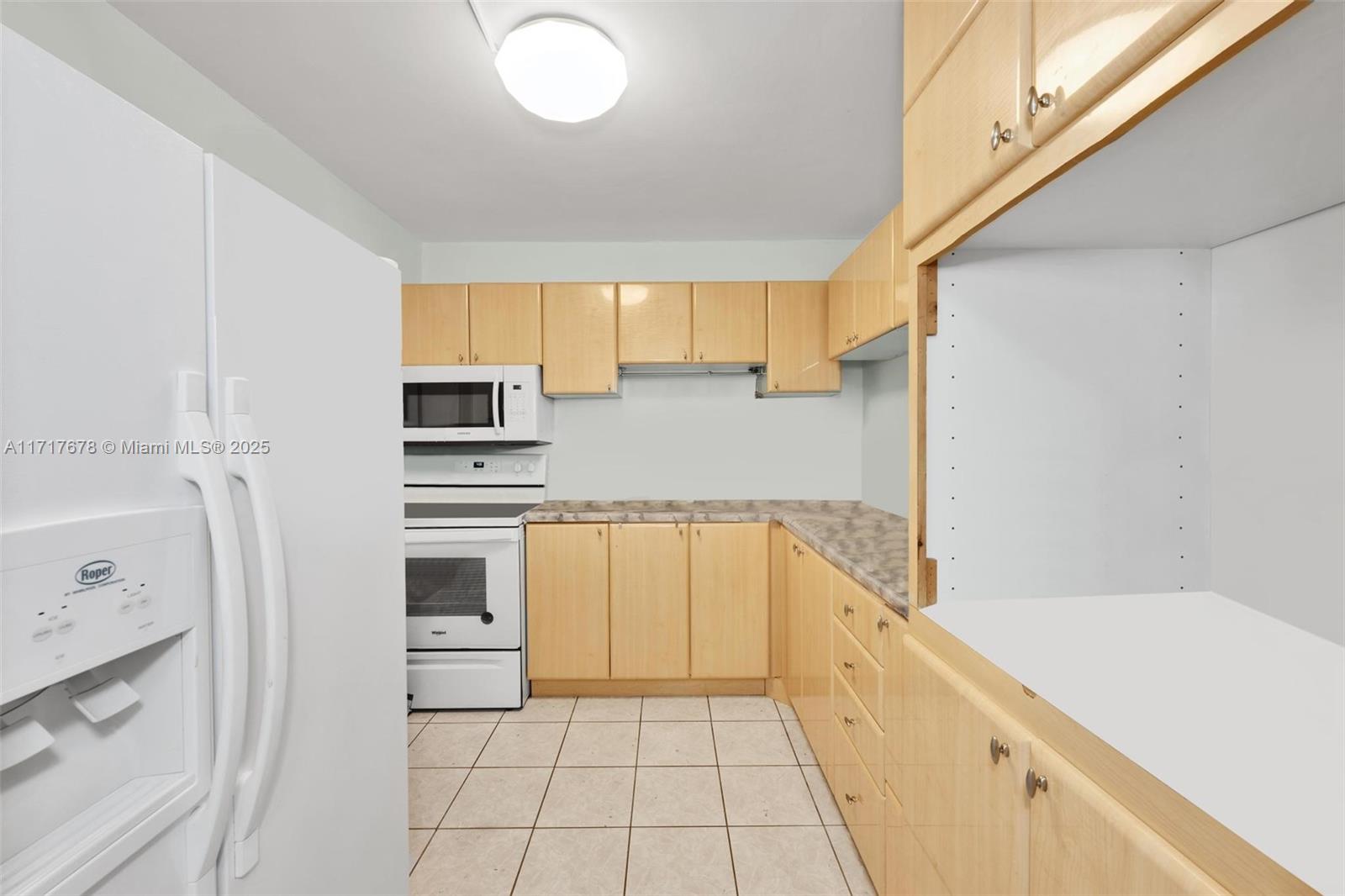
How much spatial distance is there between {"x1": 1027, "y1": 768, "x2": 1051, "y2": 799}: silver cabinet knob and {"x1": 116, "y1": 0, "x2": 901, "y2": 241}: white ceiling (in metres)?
1.75

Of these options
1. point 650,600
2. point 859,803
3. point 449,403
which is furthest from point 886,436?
point 449,403

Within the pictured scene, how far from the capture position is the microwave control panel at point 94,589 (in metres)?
0.52

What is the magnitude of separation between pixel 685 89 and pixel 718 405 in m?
1.71

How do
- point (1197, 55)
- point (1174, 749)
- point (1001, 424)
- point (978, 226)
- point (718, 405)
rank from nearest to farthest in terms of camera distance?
point (1197, 55) → point (1174, 749) → point (978, 226) → point (1001, 424) → point (718, 405)

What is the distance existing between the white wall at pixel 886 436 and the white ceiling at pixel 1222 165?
1.63 m

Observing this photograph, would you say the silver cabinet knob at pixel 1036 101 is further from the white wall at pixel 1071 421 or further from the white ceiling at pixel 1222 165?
the white wall at pixel 1071 421

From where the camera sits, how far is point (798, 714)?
2371 mm

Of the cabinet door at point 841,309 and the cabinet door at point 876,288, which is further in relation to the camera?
the cabinet door at point 841,309

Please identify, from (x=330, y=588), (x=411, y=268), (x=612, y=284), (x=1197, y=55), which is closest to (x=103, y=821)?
(x=330, y=588)

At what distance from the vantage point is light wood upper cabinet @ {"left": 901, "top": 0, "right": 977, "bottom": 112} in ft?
3.04

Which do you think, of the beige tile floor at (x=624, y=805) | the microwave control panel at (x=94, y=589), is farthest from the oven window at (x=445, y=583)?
the microwave control panel at (x=94, y=589)

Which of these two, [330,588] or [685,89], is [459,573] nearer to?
[330,588]

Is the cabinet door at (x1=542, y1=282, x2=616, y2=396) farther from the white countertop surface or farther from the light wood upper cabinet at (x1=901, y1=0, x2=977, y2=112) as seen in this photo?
the white countertop surface

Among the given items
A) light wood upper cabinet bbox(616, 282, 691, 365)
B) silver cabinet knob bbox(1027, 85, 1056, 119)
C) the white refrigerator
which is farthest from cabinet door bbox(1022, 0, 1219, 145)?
light wood upper cabinet bbox(616, 282, 691, 365)
